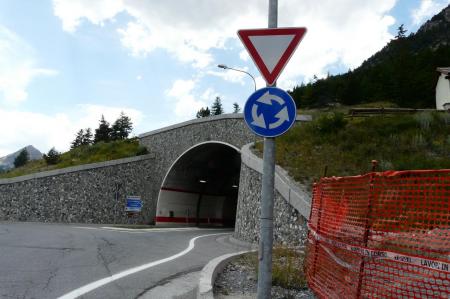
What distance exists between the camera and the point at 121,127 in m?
51.5

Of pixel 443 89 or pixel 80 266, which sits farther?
pixel 443 89

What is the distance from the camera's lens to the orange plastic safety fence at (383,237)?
3.60 meters

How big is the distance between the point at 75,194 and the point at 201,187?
12440 millimetres

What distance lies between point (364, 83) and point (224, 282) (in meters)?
52.6

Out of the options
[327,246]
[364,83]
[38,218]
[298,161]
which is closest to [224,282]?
[327,246]

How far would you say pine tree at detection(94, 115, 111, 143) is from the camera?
48281 mm

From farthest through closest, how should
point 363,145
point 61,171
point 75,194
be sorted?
1. point 75,194
2. point 61,171
3. point 363,145

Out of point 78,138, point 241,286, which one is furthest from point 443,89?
point 78,138

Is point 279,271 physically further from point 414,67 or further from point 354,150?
point 414,67

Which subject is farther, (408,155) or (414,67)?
(414,67)

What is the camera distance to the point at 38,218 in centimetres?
2309

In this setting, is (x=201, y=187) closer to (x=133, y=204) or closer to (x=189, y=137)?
(x=189, y=137)

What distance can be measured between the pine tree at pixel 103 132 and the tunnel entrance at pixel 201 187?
1771 centimetres

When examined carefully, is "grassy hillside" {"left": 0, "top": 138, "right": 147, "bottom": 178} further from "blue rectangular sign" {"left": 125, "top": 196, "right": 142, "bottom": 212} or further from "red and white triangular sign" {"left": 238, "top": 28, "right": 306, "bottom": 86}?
"red and white triangular sign" {"left": 238, "top": 28, "right": 306, "bottom": 86}
